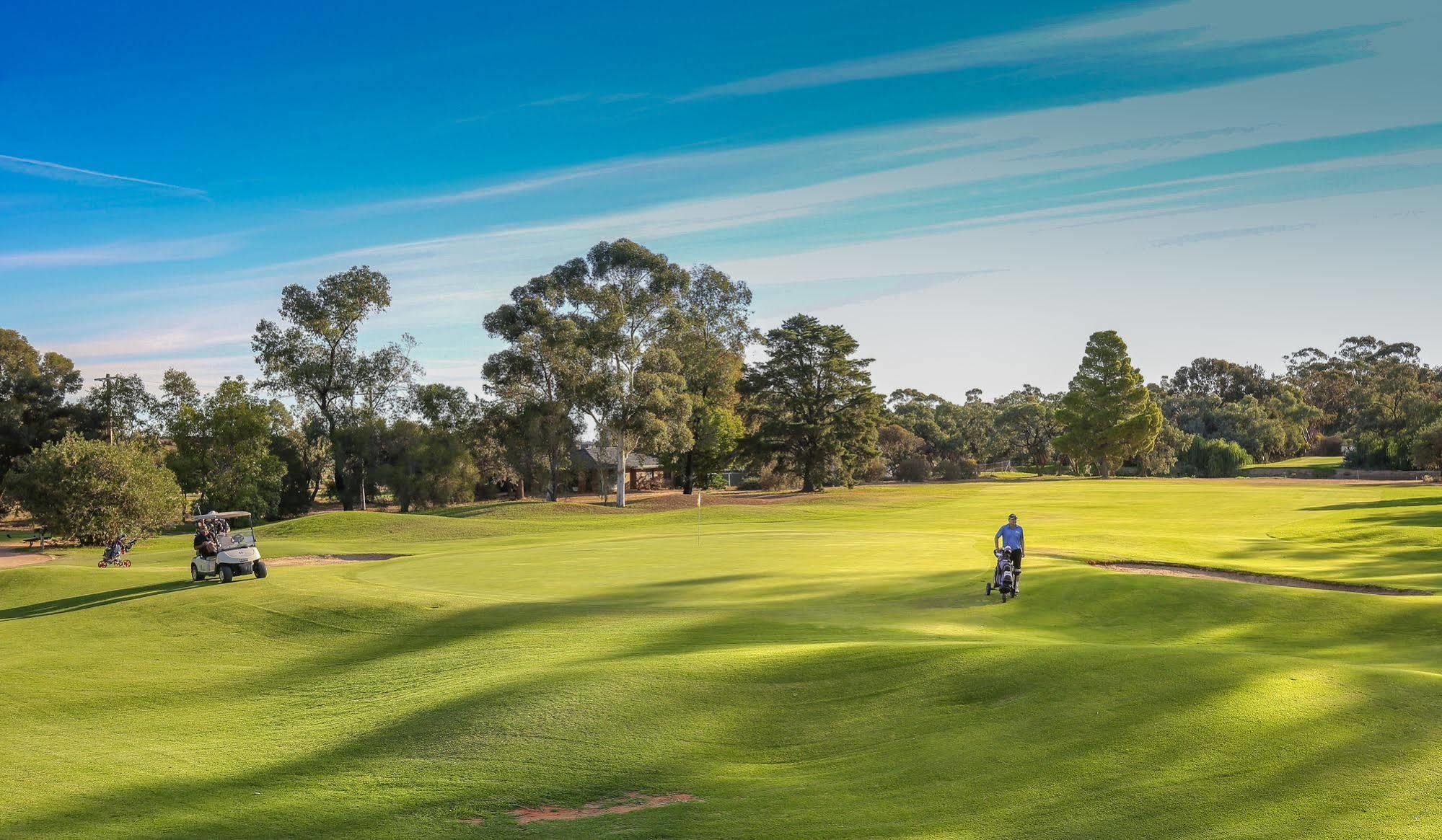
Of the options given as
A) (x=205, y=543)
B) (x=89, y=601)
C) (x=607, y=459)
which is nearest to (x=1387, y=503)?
(x=205, y=543)

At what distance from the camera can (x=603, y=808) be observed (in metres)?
8.34

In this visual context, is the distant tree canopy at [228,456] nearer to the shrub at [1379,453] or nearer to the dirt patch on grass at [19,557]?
the dirt patch on grass at [19,557]

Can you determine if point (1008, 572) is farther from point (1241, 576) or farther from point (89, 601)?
point (89, 601)

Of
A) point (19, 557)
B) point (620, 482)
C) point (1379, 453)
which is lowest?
point (19, 557)

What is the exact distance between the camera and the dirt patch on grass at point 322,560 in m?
33.3

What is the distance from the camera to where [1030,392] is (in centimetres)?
15125

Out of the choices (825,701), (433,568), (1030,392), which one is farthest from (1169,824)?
(1030,392)

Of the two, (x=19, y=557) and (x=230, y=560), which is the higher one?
(x=230, y=560)

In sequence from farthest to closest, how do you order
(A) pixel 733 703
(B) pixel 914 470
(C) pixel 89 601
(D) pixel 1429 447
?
(B) pixel 914 470 < (D) pixel 1429 447 < (C) pixel 89 601 < (A) pixel 733 703

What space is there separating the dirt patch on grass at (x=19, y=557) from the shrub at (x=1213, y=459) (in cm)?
10090

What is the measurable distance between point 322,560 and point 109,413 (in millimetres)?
48345

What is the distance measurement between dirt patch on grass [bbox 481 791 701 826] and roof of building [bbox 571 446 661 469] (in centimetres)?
7282

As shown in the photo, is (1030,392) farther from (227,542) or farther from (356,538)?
(227,542)

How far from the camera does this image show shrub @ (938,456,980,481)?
10644cm
